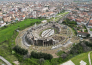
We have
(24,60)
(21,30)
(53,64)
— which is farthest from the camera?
(21,30)

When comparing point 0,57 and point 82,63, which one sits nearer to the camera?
point 82,63

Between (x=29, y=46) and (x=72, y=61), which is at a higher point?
(x=72, y=61)

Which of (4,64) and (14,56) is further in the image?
(14,56)

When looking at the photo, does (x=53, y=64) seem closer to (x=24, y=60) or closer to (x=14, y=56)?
(x=24, y=60)

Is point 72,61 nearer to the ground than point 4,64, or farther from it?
farther from it

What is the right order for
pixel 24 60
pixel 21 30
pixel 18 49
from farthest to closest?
pixel 21 30 → pixel 18 49 → pixel 24 60

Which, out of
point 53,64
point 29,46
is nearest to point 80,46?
point 53,64

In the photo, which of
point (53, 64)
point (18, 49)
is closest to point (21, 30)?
point (18, 49)

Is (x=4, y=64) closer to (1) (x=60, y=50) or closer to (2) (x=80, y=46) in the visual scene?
(1) (x=60, y=50)

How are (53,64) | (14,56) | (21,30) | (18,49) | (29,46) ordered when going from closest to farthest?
(53,64), (14,56), (18,49), (29,46), (21,30)
